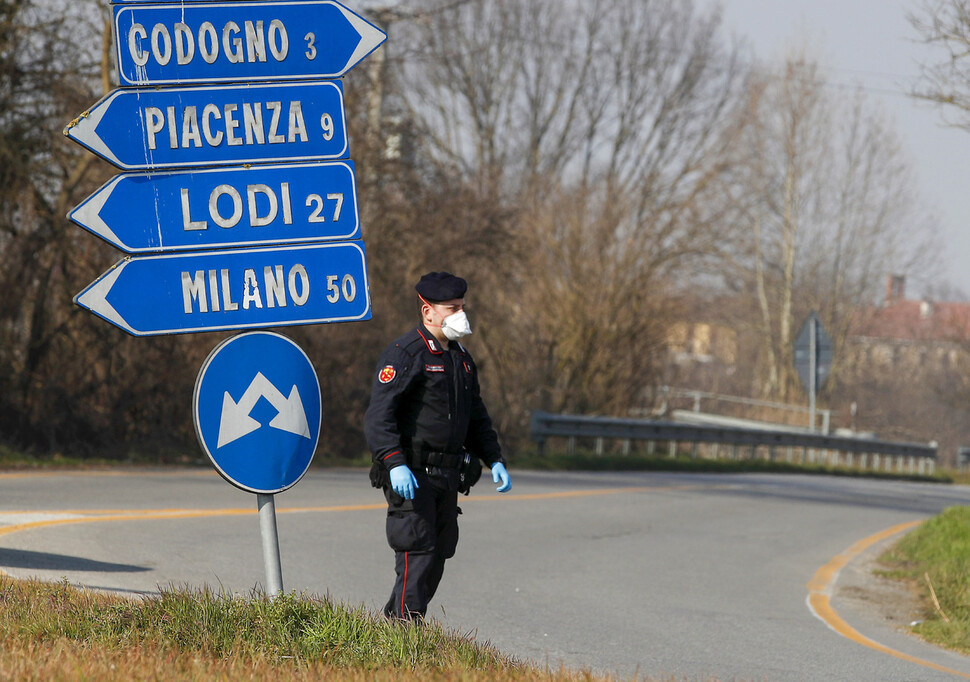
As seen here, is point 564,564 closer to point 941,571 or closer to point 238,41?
point 941,571

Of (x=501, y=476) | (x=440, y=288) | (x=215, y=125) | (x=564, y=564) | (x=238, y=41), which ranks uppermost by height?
(x=238, y=41)

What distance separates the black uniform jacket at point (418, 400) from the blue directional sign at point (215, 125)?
921mm

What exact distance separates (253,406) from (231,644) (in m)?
0.95

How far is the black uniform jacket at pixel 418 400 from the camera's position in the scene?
5219mm

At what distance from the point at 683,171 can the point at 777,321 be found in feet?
49.8

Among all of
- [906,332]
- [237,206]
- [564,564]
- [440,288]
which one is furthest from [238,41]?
[906,332]

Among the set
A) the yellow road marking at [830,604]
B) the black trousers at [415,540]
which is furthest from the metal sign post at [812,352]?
the black trousers at [415,540]

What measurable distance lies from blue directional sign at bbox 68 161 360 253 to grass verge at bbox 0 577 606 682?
1456mm

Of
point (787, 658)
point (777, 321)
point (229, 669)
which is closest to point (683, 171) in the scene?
point (777, 321)

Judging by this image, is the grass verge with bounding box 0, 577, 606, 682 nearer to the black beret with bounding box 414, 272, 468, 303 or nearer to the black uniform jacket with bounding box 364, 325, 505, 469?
the black uniform jacket with bounding box 364, 325, 505, 469

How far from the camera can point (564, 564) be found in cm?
966

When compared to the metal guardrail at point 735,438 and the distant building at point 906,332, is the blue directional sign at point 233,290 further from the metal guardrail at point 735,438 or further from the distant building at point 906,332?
the distant building at point 906,332

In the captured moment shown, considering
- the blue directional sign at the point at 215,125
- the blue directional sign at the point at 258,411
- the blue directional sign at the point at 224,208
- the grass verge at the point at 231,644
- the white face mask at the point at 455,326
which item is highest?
the blue directional sign at the point at 215,125

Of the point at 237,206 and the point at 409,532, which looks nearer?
the point at 237,206
